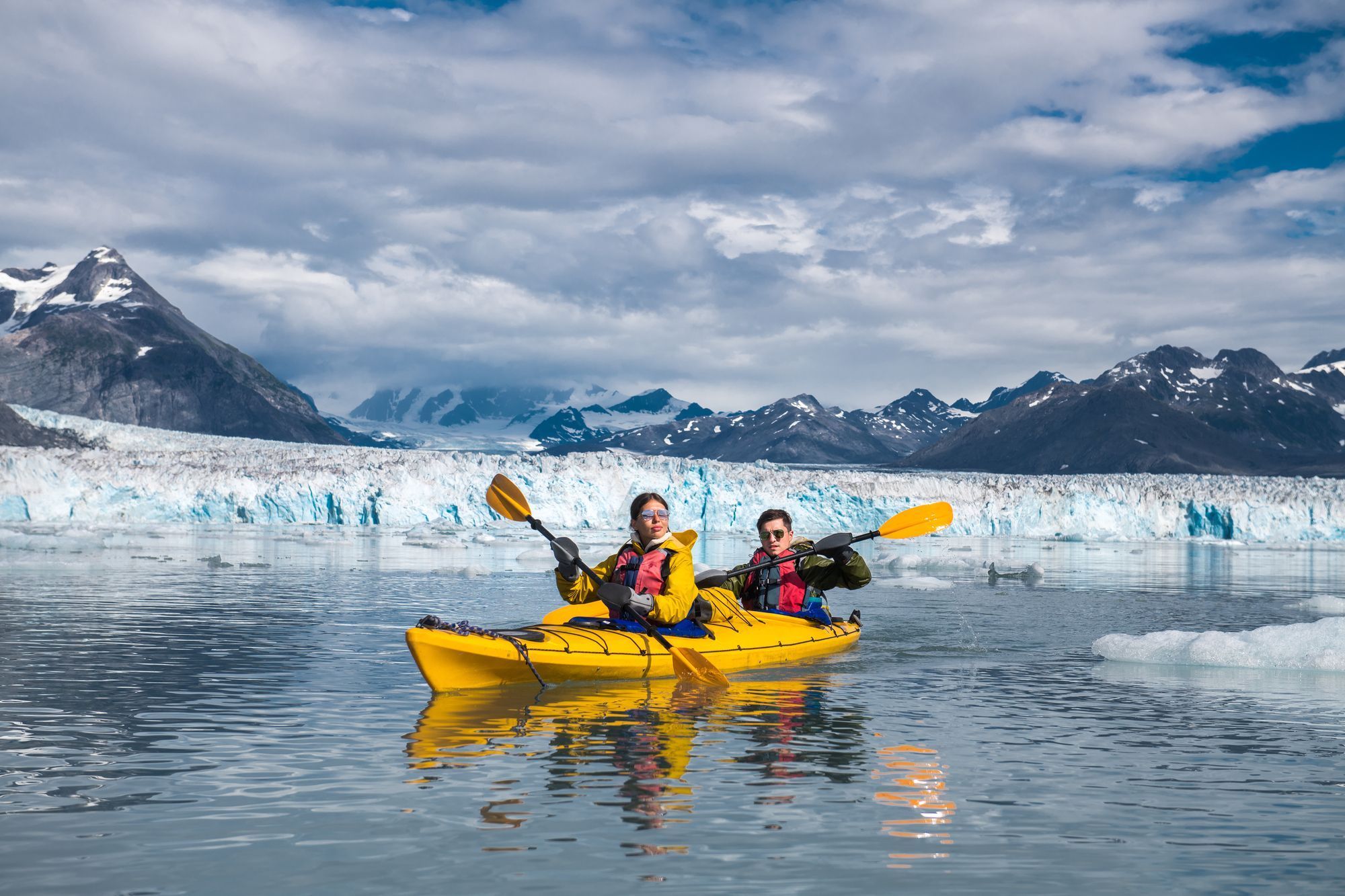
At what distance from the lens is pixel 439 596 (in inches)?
674

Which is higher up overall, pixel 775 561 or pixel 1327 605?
pixel 775 561

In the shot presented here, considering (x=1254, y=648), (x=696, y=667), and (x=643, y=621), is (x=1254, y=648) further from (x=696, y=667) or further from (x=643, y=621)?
(x=643, y=621)

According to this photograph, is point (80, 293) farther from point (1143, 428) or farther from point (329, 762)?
point (329, 762)

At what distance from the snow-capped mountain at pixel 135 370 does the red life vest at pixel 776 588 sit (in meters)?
149

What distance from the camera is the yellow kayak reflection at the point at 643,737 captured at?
5578 mm

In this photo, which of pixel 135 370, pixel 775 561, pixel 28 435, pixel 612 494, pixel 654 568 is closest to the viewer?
pixel 654 568

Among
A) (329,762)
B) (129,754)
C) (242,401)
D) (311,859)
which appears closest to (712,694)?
(329,762)

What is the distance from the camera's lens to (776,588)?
1191 cm

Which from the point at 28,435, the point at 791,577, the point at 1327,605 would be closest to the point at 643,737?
the point at 791,577

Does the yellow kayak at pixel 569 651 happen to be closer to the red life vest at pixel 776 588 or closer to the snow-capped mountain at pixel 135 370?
the red life vest at pixel 776 588

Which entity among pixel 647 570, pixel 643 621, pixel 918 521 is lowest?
pixel 643 621

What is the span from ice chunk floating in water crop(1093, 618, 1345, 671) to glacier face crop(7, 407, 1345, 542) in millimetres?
31149

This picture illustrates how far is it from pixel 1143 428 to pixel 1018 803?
624 ft

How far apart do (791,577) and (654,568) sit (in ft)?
10.00
